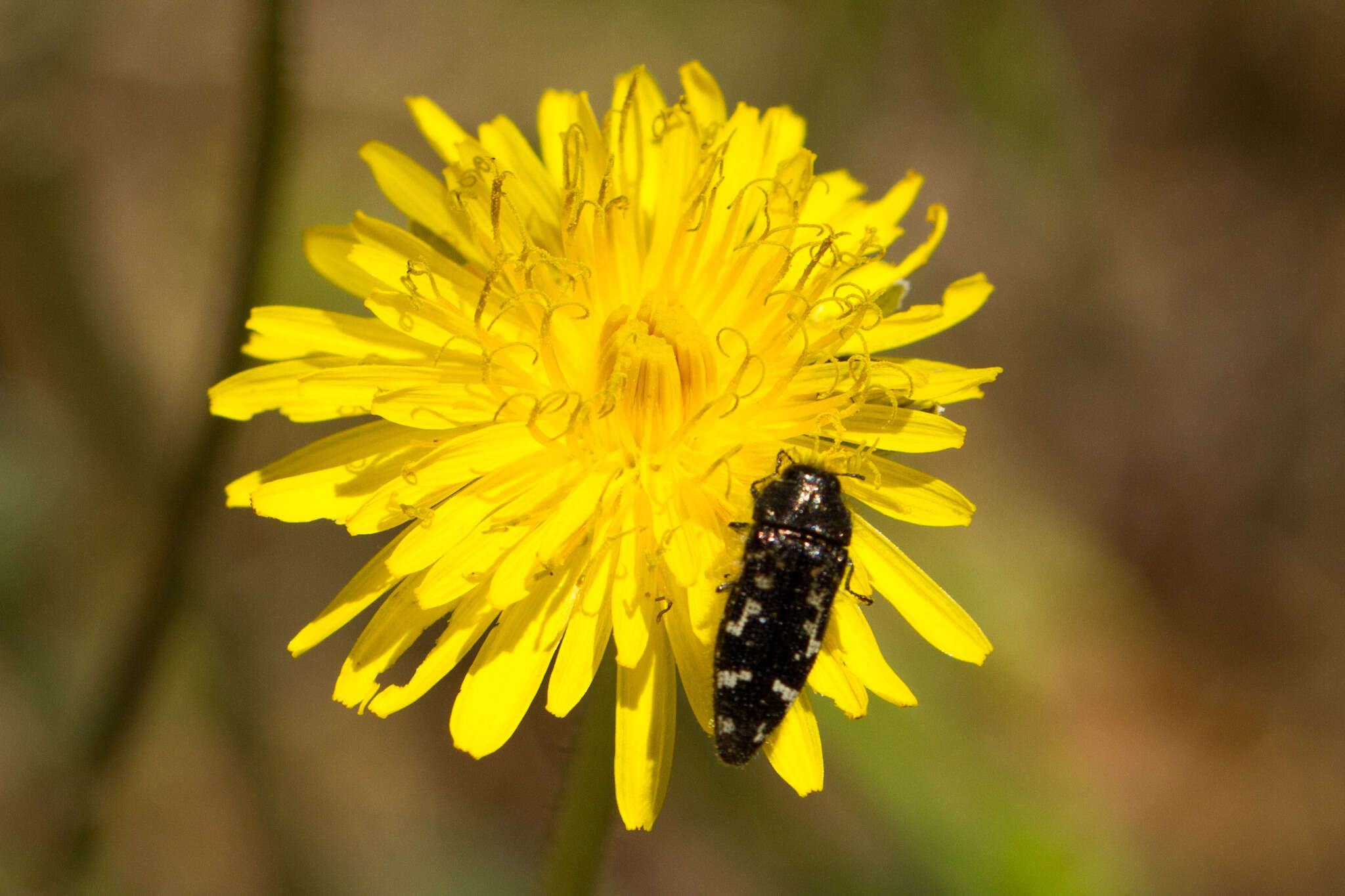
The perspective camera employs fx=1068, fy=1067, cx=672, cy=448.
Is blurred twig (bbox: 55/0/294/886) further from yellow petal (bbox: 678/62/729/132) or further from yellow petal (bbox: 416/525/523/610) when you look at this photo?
yellow petal (bbox: 416/525/523/610)

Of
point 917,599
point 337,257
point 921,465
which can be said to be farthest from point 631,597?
point 921,465

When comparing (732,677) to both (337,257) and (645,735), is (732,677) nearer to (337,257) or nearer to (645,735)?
(645,735)

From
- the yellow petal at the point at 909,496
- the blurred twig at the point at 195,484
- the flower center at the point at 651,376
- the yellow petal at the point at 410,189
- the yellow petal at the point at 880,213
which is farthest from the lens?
the blurred twig at the point at 195,484

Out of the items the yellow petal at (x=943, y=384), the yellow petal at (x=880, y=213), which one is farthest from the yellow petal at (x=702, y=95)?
the yellow petal at (x=943, y=384)

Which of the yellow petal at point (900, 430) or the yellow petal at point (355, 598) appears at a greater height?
the yellow petal at point (900, 430)

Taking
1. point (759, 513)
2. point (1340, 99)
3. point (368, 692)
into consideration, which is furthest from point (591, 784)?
point (1340, 99)

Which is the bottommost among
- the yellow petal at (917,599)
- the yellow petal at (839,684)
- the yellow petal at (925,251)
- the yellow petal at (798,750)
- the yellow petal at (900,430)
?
the yellow petal at (798,750)

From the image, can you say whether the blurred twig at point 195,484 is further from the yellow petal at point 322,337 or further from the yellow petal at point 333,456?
the yellow petal at point 333,456
